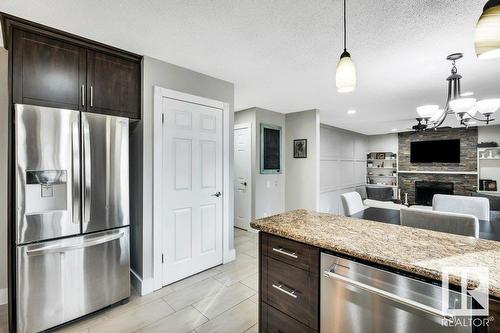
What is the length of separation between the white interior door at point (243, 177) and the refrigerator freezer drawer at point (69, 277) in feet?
8.29

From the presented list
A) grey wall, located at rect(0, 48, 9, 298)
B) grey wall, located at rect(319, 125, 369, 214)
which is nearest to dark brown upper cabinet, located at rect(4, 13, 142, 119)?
grey wall, located at rect(0, 48, 9, 298)

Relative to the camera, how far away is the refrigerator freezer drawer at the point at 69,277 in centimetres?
176

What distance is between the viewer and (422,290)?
0.96m

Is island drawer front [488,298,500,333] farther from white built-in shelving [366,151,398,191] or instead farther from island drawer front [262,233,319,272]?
white built-in shelving [366,151,398,191]

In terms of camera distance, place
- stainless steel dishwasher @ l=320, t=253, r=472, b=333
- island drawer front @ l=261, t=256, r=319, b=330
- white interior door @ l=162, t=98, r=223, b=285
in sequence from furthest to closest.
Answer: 1. white interior door @ l=162, t=98, r=223, b=285
2. island drawer front @ l=261, t=256, r=319, b=330
3. stainless steel dishwasher @ l=320, t=253, r=472, b=333

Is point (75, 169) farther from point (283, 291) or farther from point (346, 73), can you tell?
point (346, 73)

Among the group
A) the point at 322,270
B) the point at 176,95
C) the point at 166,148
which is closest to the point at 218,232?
the point at 166,148

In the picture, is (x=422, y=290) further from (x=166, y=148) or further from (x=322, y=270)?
(x=166, y=148)

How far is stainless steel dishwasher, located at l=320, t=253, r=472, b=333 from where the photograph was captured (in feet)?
3.05

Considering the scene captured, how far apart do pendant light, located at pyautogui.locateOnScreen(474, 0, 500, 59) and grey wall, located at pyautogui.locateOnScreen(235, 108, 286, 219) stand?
3532 mm

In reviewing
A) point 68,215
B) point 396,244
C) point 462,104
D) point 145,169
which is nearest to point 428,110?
point 462,104
